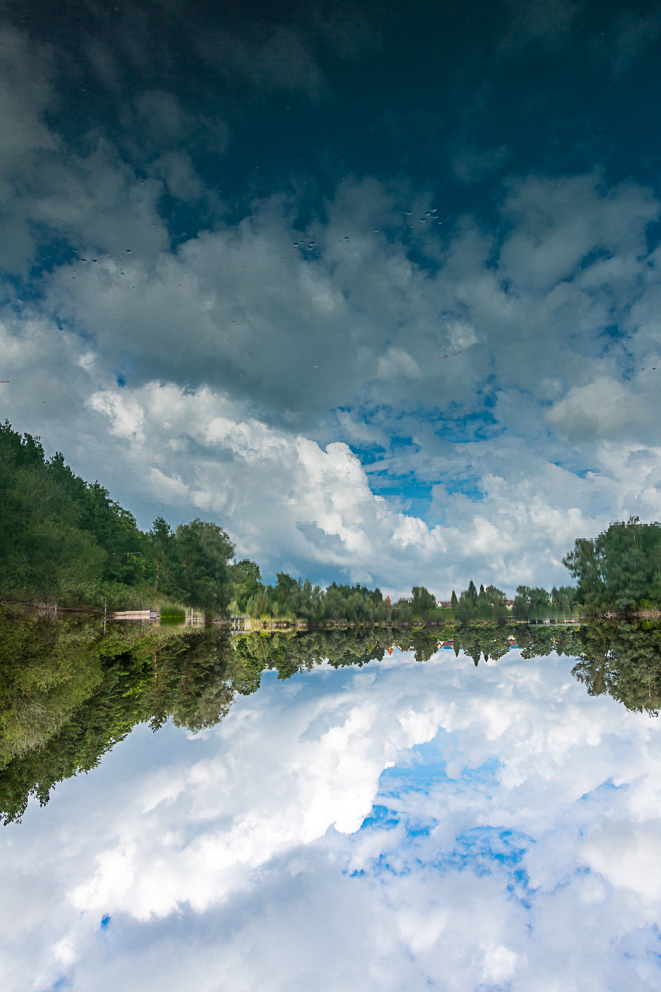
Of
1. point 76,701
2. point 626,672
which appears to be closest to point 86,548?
point 76,701

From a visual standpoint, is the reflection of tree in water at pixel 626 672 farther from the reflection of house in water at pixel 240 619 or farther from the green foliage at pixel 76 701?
the reflection of house in water at pixel 240 619

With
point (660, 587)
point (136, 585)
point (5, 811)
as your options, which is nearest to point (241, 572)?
point (136, 585)

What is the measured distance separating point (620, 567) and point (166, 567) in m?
58.0

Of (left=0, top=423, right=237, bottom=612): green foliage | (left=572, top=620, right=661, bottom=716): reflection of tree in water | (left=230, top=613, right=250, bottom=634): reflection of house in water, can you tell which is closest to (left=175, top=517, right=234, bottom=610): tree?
(left=0, top=423, right=237, bottom=612): green foliage

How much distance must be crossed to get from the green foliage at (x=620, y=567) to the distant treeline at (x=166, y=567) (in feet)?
0.40

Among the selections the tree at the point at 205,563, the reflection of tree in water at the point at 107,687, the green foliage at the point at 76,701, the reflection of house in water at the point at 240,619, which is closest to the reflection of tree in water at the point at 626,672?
the reflection of tree in water at the point at 107,687

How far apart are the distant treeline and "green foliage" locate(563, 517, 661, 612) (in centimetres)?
12

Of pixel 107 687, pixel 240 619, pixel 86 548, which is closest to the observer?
pixel 107 687

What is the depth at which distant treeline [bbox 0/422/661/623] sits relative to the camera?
36438 mm

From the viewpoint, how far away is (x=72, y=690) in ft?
46.5

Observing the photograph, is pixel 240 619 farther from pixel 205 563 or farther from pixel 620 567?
pixel 620 567

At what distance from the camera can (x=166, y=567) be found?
2680 inches

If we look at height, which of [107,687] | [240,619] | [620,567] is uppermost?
[620,567]

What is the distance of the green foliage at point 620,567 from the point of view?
53.8m
